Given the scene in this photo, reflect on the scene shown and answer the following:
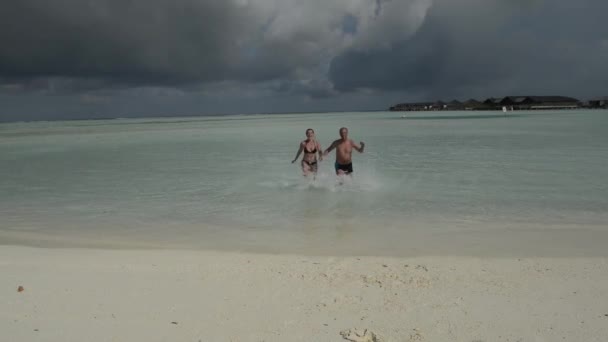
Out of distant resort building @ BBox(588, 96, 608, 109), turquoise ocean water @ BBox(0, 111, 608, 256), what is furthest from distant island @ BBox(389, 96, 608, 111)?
turquoise ocean water @ BBox(0, 111, 608, 256)

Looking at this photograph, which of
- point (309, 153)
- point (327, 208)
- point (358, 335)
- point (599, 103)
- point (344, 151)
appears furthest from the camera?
point (599, 103)

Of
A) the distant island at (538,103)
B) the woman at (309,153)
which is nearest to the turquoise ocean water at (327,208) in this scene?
the woman at (309,153)

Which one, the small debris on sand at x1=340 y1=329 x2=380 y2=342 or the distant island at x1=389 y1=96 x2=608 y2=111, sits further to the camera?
the distant island at x1=389 y1=96 x2=608 y2=111

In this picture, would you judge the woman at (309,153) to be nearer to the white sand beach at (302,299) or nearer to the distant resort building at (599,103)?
the white sand beach at (302,299)

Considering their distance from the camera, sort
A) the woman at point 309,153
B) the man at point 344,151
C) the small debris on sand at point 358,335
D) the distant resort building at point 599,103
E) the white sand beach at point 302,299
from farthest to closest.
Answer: the distant resort building at point 599,103 < the woman at point 309,153 < the man at point 344,151 < the white sand beach at point 302,299 < the small debris on sand at point 358,335

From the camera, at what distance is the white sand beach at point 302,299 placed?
3.29m

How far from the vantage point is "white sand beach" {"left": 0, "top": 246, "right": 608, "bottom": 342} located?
3291 millimetres

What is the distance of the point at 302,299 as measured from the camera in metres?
3.90

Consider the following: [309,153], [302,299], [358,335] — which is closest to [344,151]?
[309,153]

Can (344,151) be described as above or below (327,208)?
above

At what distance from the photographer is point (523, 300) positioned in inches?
150

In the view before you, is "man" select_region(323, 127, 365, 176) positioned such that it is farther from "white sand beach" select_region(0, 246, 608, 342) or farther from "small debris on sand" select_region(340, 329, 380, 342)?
"small debris on sand" select_region(340, 329, 380, 342)

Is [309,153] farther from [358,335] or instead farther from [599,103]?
[599,103]

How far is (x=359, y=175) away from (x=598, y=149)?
11167 mm
